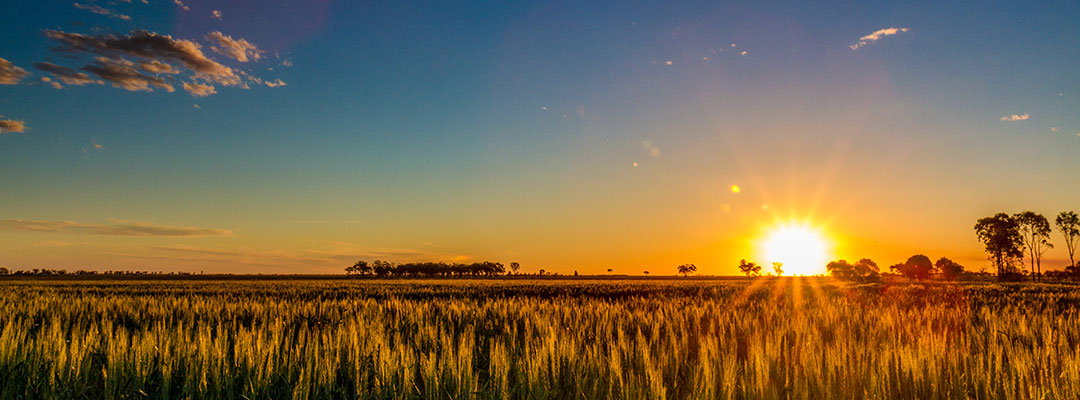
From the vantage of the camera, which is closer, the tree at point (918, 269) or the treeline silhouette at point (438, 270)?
the tree at point (918, 269)

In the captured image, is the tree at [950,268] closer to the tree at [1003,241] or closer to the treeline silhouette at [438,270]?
the tree at [1003,241]

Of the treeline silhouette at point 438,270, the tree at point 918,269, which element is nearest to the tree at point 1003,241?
the tree at point 918,269

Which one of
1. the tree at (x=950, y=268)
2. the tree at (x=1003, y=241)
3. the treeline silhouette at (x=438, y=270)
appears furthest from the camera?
the treeline silhouette at (x=438, y=270)

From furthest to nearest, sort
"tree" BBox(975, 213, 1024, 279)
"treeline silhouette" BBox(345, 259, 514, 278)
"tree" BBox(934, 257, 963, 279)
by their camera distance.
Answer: "treeline silhouette" BBox(345, 259, 514, 278)
"tree" BBox(934, 257, 963, 279)
"tree" BBox(975, 213, 1024, 279)

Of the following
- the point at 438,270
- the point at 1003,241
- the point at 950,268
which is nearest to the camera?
the point at 1003,241

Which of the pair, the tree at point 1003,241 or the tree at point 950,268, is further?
the tree at point 950,268

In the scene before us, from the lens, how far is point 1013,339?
16.0 feet

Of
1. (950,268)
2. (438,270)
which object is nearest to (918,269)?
(950,268)

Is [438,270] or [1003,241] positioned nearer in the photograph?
[1003,241]

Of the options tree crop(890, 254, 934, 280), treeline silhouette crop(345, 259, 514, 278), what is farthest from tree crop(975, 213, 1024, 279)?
treeline silhouette crop(345, 259, 514, 278)

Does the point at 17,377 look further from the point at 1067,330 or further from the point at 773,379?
the point at 1067,330

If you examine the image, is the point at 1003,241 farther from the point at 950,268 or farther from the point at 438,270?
the point at 438,270

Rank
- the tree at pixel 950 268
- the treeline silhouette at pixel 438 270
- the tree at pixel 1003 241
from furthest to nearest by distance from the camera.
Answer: the treeline silhouette at pixel 438 270
the tree at pixel 950 268
the tree at pixel 1003 241

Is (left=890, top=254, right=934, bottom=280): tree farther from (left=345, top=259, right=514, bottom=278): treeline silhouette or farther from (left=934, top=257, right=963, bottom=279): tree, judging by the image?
(left=345, top=259, right=514, bottom=278): treeline silhouette
